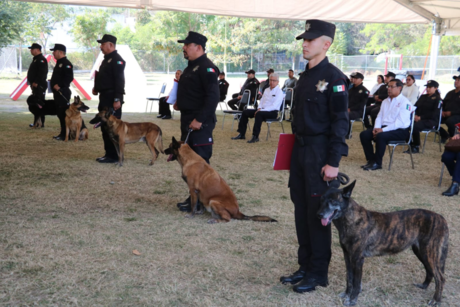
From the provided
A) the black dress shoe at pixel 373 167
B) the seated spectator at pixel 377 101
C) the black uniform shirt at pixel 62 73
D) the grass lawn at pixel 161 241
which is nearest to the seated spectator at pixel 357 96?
the seated spectator at pixel 377 101

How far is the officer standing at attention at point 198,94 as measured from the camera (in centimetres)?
430

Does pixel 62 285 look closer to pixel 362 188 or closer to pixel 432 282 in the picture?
pixel 432 282

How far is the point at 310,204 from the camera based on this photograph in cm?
270

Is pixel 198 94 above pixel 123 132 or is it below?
above

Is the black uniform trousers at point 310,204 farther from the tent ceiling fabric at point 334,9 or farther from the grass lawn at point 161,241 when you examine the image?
the tent ceiling fabric at point 334,9

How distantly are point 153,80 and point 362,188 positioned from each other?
2794cm

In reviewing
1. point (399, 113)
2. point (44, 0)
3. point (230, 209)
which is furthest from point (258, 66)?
point (230, 209)

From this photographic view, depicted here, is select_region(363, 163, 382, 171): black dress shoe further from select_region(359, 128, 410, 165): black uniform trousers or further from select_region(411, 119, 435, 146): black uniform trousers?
select_region(411, 119, 435, 146): black uniform trousers

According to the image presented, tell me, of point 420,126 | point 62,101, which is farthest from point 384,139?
point 62,101

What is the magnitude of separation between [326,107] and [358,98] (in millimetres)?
7769

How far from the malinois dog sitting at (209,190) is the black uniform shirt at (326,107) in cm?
169

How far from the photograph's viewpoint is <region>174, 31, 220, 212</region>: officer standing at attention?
14.1 ft

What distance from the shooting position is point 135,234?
12.7ft

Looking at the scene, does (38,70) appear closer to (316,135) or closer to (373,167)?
(373,167)
